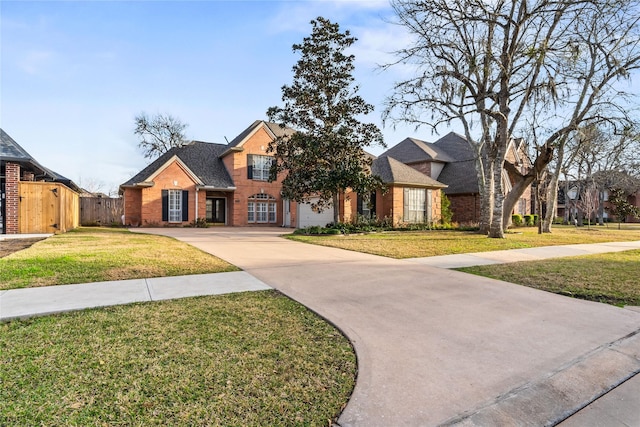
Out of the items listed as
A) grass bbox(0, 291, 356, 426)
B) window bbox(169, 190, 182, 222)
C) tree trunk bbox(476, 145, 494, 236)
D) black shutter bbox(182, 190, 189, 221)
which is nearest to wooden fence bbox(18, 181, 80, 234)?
window bbox(169, 190, 182, 222)

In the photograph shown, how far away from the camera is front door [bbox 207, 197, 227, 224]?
966 inches

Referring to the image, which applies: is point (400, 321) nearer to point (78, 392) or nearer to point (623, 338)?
point (623, 338)

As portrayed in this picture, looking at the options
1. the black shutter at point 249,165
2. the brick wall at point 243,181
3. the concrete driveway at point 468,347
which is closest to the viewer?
the concrete driveway at point 468,347

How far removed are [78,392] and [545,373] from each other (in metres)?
3.73

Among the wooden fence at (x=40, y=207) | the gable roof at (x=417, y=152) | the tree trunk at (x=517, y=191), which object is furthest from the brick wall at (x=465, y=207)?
the wooden fence at (x=40, y=207)

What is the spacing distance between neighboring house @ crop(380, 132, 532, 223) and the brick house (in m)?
4.04

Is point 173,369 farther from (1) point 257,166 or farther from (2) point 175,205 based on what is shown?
(1) point 257,166

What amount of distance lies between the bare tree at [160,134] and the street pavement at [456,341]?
33.0 meters

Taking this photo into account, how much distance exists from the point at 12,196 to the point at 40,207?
988 millimetres

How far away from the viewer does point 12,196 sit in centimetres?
1367

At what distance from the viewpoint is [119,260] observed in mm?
7625

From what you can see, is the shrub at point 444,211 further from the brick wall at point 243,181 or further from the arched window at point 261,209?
the brick wall at point 243,181

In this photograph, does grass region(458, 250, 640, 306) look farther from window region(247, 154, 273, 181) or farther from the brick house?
window region(247, 154, 273, 181)

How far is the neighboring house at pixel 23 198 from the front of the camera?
13.5 metres
